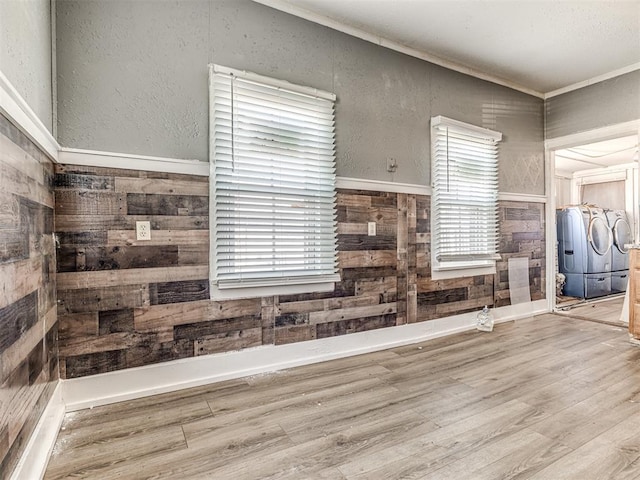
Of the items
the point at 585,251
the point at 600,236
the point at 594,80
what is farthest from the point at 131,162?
the point at 600,236

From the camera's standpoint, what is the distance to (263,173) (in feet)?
8.40

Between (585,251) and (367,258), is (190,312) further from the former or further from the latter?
(585,251)

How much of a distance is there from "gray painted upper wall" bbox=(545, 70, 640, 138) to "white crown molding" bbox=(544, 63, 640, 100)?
33 mm

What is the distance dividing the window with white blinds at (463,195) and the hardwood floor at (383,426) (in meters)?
1.22

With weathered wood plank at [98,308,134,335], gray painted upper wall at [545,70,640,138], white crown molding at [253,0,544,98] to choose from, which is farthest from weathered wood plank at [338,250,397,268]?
gray painted upper wall at [545,70,640,138]

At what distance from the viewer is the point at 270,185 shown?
2592 millimetres

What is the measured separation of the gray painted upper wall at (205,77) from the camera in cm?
210

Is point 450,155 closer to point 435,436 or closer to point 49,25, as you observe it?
point 435,436

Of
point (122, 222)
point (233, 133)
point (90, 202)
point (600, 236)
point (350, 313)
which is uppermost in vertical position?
point (233, 133)

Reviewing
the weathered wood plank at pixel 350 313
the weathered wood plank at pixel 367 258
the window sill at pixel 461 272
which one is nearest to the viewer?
the weathered wood plank at pixel 350 313

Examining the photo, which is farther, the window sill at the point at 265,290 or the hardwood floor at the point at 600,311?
the hardwood floor at the point at 600,311

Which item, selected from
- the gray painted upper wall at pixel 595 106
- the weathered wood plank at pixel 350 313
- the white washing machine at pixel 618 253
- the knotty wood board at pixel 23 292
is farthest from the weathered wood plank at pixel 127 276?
the white washing machine at pixel 618 253

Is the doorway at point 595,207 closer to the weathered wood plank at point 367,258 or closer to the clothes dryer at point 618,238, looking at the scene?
the clothes dryer at point 618,238

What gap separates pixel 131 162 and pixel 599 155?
7653mm
